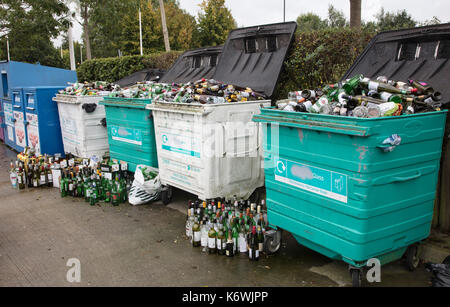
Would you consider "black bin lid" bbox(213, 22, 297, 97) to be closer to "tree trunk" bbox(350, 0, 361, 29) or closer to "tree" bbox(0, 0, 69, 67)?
"tree trunk" bbox(350, 0, 361, 29)

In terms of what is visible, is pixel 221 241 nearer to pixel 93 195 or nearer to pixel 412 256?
pixel 412 256

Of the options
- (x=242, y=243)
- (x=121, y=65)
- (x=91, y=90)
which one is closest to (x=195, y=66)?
(x=91, y=90)

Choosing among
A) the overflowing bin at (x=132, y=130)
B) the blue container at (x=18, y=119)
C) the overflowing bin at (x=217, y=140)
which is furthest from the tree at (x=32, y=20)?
the overflowing bin at (x=217, y=140)

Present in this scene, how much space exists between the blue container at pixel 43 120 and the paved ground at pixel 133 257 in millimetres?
2644

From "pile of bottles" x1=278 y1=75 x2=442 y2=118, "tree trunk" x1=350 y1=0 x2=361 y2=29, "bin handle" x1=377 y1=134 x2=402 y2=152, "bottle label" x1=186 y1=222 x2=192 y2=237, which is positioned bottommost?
"bottle label" x1=186 y1=222 x2=192 y2=237

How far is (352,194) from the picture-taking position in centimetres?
307

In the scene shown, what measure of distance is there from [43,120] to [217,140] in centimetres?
494

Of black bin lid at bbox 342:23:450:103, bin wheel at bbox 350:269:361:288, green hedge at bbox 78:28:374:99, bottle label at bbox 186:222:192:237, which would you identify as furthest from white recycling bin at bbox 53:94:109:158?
bin wheel at bbox 350:269:361:288

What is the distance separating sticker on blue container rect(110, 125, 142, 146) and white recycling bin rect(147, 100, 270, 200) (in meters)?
0.70

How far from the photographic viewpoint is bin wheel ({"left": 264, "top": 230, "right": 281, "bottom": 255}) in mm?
4074

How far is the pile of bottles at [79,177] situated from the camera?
239 inches

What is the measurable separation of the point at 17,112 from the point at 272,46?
6220 mm
